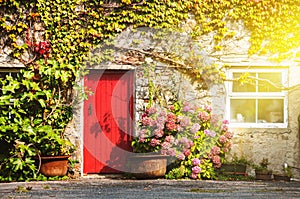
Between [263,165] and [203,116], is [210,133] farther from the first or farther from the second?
[263,165]

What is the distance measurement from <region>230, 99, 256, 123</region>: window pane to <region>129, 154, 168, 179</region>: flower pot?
78.1 inches

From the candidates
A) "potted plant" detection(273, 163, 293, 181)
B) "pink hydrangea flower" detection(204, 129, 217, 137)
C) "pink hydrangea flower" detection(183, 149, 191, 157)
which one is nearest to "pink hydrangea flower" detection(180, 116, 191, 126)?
"pink hydrangea flower" detection(204, 129, 217, 137)

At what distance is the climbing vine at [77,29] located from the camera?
436 inches

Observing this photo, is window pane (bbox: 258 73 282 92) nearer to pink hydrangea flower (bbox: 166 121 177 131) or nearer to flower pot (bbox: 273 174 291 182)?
flower pot (bbox: 273 174 291 182)

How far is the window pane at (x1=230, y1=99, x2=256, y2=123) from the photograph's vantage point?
11.3m

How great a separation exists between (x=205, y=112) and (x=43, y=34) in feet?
12.3

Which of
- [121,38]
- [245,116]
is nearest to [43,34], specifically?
[121,38]

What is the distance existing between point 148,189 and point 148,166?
1.28 metres

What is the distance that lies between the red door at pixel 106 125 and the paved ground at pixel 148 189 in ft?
2.21

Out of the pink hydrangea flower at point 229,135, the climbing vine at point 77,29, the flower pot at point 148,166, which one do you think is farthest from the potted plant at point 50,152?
the pink hydrangea flower at point 229,135

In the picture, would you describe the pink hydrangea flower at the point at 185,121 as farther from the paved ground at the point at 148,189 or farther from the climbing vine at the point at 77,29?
the paved ground at the point at 148,189

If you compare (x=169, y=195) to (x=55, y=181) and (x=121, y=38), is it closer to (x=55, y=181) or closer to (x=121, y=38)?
(x=55, y=181)

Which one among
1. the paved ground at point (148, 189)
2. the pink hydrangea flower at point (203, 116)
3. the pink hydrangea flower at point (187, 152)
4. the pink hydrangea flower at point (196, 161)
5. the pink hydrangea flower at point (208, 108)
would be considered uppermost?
the pink hydrangea flower at point (208, 108)

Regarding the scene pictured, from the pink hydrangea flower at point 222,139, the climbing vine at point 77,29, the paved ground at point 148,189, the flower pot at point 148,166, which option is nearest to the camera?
the paved ground at point 148,189
